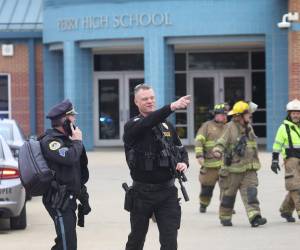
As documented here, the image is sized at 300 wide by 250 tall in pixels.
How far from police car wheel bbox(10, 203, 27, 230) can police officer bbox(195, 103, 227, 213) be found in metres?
2.99

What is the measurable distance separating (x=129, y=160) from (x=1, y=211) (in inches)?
160

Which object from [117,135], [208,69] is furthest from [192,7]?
[117,135]

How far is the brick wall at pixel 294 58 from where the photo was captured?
83.5 ft

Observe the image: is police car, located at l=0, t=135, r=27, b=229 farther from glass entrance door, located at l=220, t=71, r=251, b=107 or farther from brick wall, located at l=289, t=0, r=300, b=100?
glass entrance door, located at l=220, t=71, r=251, b=107

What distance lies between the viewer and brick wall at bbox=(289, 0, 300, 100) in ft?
83.5

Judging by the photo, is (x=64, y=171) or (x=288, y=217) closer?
(x=64, y=171)

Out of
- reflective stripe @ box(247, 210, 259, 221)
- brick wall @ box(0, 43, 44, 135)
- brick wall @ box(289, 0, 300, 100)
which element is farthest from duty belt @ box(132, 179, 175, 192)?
brick wall @ box(0, 43, 44, 135)

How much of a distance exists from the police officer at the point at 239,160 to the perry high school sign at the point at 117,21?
1484cm

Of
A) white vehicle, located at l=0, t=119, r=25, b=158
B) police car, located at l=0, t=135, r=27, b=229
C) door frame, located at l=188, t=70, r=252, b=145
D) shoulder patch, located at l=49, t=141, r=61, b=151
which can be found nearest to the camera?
shoulder patch, located at l=49, t=141, r=61, b=151

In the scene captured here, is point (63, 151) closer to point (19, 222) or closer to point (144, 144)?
point (144, 144)

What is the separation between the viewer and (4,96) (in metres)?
30.9

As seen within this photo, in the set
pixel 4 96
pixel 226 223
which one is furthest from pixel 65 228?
pixel 4 96

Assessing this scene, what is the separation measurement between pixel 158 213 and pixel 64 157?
96cm

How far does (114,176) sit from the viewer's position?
20.2 meters
